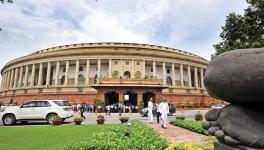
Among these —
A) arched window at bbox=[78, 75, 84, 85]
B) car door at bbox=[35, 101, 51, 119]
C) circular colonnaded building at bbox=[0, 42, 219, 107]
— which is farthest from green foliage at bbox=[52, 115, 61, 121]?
arched window at bbox=[78, 75, 84, 85]

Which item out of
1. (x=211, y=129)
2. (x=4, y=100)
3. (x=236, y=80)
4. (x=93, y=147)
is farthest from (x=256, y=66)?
(x=4, y=100)

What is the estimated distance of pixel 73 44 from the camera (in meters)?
64.2

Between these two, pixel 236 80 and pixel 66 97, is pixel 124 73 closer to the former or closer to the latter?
pixel 66 97

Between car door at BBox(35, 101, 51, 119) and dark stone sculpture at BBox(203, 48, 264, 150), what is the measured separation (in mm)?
16680

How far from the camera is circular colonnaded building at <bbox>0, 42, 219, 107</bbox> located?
56.8m

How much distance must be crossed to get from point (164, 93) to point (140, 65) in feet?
27.8

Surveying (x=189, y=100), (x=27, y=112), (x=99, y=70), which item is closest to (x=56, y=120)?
(x=27, y=112)

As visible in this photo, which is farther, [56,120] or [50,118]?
[50,118]

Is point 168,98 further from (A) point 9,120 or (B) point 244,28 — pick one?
(A) point 9,120

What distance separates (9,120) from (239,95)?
18.5 metres

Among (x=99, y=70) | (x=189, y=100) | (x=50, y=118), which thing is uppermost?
(x=99, y=70)

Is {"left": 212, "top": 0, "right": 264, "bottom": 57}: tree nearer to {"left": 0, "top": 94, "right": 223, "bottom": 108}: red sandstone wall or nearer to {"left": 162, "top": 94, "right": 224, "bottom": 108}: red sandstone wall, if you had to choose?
{"left": 0, "top": 94, "right": 223, "bottom": 108}: red sandstone wall

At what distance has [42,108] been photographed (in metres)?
19.4

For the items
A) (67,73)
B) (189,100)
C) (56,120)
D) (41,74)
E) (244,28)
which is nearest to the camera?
(56,120)
